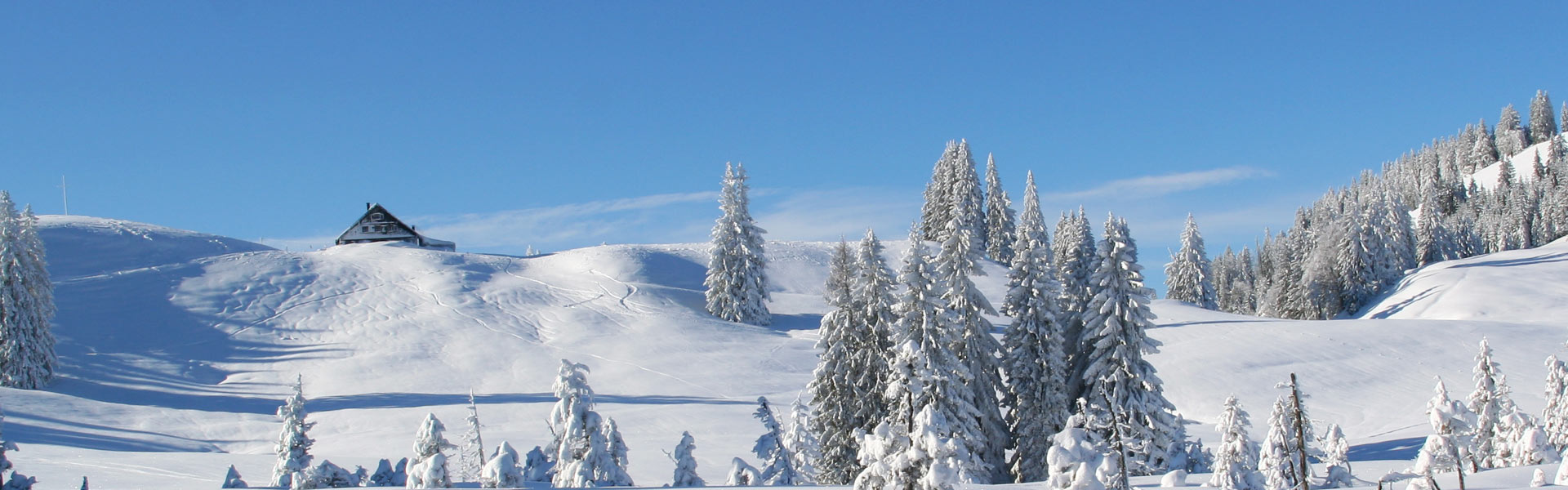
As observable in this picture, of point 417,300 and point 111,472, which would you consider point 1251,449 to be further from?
point 417,300

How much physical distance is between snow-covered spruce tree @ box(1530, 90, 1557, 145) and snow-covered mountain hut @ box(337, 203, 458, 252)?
181803 millimetres

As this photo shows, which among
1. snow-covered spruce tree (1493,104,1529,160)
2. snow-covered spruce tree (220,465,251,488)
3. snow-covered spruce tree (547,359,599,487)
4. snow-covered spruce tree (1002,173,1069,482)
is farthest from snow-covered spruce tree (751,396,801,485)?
snow-covered spruce tree (1493,104,1529,160)

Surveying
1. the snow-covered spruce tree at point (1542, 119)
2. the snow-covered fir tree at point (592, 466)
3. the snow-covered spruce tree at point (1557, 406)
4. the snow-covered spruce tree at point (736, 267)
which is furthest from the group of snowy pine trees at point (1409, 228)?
the snow-covered fir tree at point (592, 466)

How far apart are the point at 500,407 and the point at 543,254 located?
47843mm

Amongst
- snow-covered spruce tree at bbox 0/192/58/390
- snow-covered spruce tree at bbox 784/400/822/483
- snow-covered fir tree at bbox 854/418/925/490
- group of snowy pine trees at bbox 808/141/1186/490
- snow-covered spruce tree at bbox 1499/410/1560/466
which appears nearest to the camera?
snow-covered fir tree at bbox 854/418/925/490

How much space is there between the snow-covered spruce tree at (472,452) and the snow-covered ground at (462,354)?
1715mm

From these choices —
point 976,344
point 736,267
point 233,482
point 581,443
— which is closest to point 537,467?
point 581,443

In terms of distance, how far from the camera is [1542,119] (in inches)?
6531

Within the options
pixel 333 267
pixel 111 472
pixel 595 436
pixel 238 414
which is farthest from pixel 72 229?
pixel 595 436

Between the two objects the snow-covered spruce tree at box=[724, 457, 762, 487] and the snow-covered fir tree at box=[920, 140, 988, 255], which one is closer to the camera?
the snow-covered spruce tree at box=[724, 457, 762, 487]

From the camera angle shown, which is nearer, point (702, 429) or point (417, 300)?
point (702, 429)

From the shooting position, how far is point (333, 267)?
70.5m

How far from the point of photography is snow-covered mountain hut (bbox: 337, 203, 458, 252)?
88562 millimetres

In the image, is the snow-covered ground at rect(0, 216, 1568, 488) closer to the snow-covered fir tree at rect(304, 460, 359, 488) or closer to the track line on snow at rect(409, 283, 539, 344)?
the track line on snow at rect(409, 283, 539, 344)
